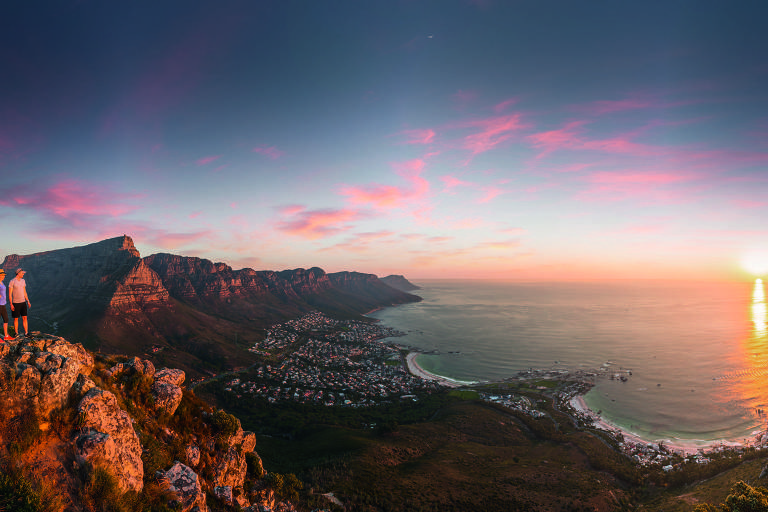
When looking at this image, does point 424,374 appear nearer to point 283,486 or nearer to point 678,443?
point 678,443

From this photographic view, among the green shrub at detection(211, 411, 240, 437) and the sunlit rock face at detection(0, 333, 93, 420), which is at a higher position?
the sunlit rock face at detection(0, 333, 93, 420)

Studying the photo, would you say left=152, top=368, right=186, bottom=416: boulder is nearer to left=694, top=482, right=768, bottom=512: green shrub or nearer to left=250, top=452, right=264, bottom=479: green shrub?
left=250, top=452, right=264, bottom=479: green shrub

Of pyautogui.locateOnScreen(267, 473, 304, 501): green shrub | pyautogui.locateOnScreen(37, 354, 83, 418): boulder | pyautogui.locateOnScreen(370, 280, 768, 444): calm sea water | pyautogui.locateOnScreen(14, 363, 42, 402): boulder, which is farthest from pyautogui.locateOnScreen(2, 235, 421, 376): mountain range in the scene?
pyautogui.locateOnScreen(14, 363, 42, 402): boulder

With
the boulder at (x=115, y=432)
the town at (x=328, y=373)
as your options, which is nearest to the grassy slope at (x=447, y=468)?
the town at (x=328, y=373)

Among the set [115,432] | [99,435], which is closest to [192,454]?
[115,432]

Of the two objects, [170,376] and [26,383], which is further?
[170,376]

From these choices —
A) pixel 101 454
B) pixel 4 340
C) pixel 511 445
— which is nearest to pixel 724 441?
pixel 511 445

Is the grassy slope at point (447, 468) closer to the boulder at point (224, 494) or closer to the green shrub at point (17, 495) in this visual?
the boulder at point (224, 494)
